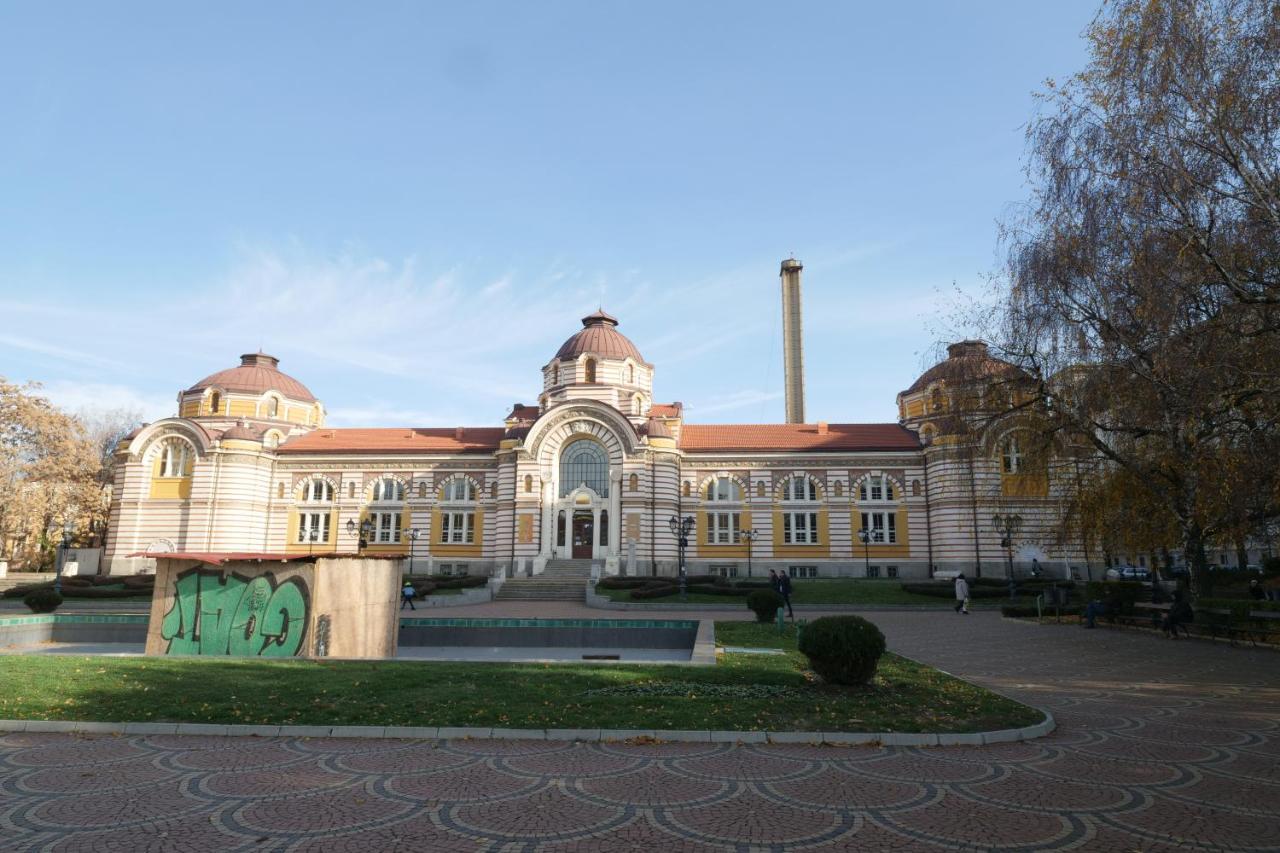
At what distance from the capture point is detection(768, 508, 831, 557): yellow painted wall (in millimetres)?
46000

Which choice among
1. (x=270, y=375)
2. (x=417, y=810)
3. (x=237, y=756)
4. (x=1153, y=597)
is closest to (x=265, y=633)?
(x=237, y=756)

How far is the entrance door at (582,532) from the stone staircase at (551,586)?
245cm

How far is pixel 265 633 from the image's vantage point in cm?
1716

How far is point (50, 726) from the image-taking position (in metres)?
9.85

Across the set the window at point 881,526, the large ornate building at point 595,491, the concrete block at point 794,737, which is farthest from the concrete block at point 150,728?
the window at point 881,526

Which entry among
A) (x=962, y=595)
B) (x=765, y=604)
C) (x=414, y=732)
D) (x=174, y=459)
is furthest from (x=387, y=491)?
(x=414, y=732)

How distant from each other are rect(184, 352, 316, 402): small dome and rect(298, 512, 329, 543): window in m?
10.4

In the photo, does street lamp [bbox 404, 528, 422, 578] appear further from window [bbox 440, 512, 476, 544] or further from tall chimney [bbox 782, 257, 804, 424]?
tall chimney [bbox 782, 257, 804, 424]

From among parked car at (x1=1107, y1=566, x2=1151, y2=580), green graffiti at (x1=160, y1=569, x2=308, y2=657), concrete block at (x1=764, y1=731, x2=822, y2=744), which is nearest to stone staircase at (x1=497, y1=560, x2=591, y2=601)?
green graffiti at (x1=160, y1=569, x2=308, y2=657)

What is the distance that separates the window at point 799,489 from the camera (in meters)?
46.8

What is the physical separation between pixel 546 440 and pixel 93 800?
37.9 metres

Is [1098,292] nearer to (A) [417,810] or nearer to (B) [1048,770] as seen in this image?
(B) [1048,770]

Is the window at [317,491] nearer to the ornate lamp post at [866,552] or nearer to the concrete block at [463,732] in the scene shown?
the ornate lamp post at [866,552]

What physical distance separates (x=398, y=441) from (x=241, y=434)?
30.8 feet
